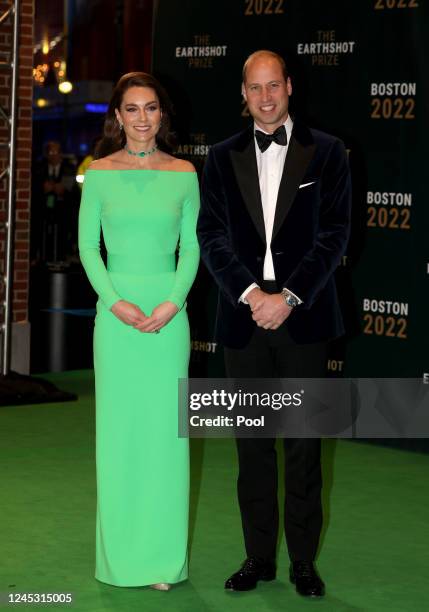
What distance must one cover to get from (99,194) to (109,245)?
20cm

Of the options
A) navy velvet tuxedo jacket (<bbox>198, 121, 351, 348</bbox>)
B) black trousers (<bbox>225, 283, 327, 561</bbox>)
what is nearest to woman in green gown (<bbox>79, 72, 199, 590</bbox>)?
navy velvet tuxedo jacket (<bbox>198, 121, 351, 348</bbox>)

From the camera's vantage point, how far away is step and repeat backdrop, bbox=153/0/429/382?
767cm

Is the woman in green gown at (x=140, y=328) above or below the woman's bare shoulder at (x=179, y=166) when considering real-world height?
below

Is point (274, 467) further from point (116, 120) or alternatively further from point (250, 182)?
point (116, 120)

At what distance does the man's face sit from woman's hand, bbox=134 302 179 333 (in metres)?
0.79

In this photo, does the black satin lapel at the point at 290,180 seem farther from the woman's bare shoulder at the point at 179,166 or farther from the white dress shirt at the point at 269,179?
the woman's bare shoulder at the point at 179,166

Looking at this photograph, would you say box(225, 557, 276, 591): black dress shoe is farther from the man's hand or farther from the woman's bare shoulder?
the woman's bare shoulder

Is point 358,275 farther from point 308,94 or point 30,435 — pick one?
point 30,435

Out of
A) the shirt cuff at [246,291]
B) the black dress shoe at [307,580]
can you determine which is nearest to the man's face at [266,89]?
the shirt cuff at [246,291]

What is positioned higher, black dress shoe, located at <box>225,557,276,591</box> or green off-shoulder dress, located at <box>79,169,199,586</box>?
green off-shoulder dress, located at <box>79,169,199,586</box>

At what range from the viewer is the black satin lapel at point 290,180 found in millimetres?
4591

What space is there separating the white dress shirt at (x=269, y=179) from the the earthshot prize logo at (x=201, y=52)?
423cm

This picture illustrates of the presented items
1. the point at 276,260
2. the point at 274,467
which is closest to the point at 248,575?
the point at 274,467

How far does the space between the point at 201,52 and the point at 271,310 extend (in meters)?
4.80
